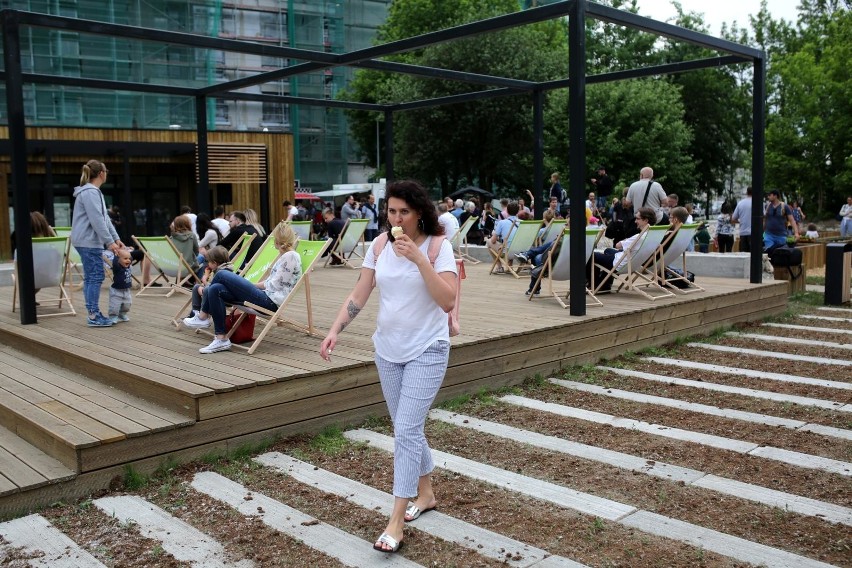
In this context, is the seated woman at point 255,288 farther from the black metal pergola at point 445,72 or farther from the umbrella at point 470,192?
the umbrella at point 470,192

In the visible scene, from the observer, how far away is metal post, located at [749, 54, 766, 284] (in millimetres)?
9672

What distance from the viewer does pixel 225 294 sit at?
586cm

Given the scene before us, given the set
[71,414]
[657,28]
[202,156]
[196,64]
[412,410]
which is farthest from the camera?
[196,64]

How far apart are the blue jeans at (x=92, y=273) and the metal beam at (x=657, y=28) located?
4.73 metres

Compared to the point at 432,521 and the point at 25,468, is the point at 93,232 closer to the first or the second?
the point at 25,468

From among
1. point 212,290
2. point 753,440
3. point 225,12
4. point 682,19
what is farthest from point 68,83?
point 682,19

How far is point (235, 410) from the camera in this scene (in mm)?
4727

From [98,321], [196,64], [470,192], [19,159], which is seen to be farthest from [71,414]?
[196,64]

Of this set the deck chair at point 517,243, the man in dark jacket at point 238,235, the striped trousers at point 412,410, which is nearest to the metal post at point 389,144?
the deck chair at point 517,243

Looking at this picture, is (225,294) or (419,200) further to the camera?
(225,294)

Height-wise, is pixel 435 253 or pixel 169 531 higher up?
pixel 435 253

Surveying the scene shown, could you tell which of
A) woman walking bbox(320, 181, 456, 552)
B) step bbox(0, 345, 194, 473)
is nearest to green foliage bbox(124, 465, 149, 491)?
step bbox(0, 345, 194, 473)

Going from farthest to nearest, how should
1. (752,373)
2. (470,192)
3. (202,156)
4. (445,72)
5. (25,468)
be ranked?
(470,192) < (202,156) < (445,72) < (752,373) < (25,468)

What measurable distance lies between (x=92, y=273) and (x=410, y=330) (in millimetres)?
4510
